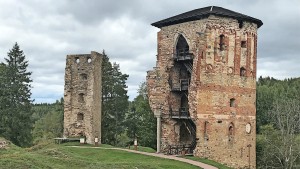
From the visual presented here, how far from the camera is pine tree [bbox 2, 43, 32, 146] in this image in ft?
136

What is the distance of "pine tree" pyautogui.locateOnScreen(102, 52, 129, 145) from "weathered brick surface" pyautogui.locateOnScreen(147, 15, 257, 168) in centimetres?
1519

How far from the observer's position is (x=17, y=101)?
43.2 meters

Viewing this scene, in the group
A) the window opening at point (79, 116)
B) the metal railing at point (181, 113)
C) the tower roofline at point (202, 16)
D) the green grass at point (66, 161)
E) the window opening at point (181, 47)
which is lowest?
the green grass at point (66, 161)

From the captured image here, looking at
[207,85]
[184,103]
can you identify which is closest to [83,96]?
[184,103]

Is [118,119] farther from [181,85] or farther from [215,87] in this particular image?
[215,87]

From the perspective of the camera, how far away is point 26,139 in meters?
42.6

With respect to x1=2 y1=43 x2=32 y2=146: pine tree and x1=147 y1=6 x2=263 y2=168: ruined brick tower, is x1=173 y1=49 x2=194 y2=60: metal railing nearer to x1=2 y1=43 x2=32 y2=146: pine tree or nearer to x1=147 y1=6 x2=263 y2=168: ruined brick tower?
x1=147 y1=6 x2=263 y2=168: ruined brick tower

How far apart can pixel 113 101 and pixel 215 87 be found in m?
20.5

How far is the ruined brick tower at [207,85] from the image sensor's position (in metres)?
29.8

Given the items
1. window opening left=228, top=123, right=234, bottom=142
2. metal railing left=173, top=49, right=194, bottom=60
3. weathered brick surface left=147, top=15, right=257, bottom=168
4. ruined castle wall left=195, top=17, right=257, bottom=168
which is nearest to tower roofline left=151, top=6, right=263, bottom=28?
weathered brick surface left=147, top=15, right=257, bottom=168

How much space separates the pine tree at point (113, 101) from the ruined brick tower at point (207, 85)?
596 inches

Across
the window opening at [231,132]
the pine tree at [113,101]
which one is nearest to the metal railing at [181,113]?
the window opening at [231,132]

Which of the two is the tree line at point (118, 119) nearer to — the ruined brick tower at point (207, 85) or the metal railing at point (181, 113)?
the ruined brick tower at point (207, 85)

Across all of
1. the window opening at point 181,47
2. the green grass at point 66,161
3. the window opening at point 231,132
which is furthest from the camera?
the window opening at point 181,47
